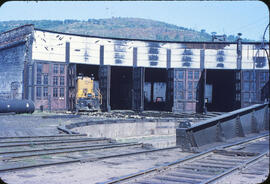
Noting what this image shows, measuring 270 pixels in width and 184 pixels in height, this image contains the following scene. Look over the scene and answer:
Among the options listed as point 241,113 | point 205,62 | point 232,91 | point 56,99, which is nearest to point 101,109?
point 56,99

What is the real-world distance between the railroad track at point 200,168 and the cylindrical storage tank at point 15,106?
61.2ft

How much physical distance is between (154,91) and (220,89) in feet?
30.0

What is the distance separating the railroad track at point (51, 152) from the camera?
30.0ft

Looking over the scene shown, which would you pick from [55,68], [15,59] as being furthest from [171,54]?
[15,59]

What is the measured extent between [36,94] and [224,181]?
27.8 metres

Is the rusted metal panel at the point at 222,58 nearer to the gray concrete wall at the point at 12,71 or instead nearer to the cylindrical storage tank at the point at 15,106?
the gray concrete wall at the point at 12,71

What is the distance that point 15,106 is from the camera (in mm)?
26141

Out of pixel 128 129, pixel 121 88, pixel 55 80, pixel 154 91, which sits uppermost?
pixel 55 80

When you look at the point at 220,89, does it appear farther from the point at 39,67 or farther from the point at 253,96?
the point at 39,67

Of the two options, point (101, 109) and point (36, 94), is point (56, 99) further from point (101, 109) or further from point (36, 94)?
point (101, 109)

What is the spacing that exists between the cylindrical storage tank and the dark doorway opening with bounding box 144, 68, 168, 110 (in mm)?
21425

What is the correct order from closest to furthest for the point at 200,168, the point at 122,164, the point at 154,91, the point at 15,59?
the point at 200,168 < the point at 122,164 < the point at 15,59 < the point at 154,91

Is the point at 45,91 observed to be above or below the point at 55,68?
below

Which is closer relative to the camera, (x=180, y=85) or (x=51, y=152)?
(x=51, y=152)
